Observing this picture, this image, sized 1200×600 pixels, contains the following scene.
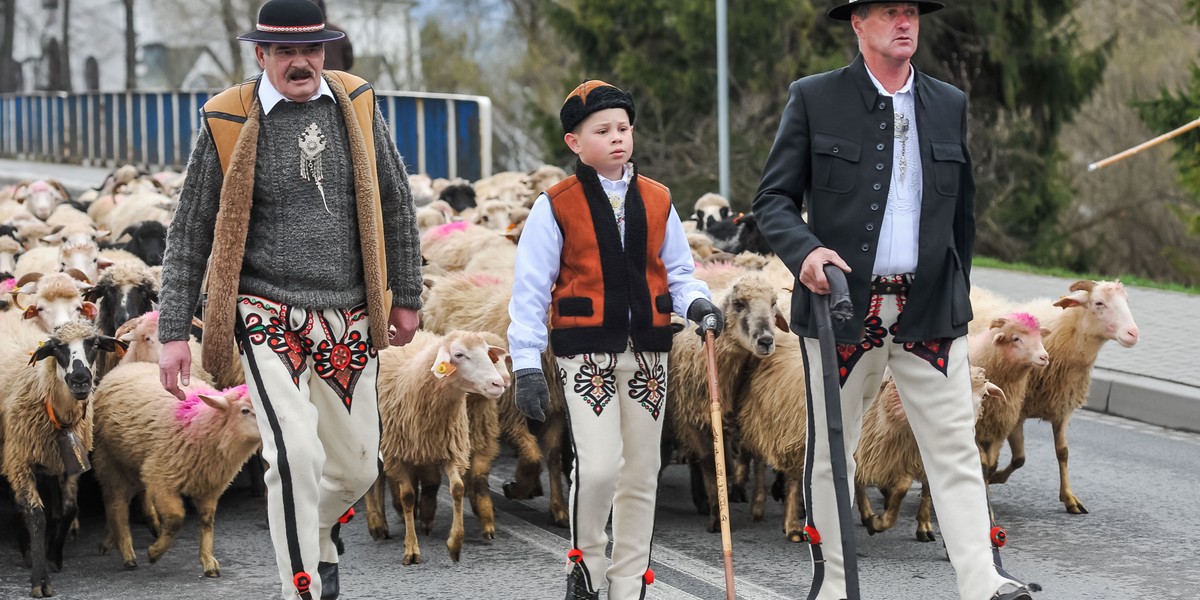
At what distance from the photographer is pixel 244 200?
4.84 metres

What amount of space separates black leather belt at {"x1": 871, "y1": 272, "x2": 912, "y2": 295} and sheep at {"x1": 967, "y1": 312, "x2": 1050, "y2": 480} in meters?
2.44

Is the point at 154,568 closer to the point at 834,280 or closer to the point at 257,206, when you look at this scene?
the point at 257,206

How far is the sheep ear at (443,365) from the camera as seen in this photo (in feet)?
22.4

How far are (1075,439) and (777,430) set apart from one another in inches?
120

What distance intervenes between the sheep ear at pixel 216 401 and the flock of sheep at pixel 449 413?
1cm

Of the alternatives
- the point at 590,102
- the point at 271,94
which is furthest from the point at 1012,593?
the point at 271,94

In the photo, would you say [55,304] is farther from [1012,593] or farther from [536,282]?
[1012,593]

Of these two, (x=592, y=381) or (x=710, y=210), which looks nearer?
(x=592, y=381)

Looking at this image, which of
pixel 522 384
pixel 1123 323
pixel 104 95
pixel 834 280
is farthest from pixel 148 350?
pixel 104 95

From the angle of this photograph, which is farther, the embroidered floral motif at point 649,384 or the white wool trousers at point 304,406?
the embroidered floral motif at point 649,384

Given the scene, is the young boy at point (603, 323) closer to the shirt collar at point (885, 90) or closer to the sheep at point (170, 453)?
the shirt collar at point (885, 90)

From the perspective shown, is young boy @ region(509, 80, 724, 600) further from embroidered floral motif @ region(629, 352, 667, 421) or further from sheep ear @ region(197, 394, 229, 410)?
sheep ear @ region(197, 394, 229, 410)

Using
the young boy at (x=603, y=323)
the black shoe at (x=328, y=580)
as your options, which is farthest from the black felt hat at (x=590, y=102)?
the black shoe at (x=328, y=580)

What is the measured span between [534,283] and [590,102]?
0.62m
